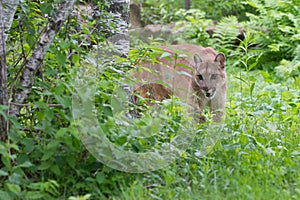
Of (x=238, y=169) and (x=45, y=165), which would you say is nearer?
(x=45, y=165)

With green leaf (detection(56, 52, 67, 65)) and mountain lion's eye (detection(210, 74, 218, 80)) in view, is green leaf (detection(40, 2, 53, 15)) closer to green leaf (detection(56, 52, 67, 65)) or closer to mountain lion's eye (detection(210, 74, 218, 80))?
green leaf (detection(56, 52, 67, 65))

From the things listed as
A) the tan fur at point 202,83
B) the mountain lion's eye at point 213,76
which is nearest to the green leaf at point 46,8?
the tan fur at point 202,83

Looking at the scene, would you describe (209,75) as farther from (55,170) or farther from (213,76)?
(55,170)

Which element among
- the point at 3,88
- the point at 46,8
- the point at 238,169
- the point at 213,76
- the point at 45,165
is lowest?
the point at 238,169

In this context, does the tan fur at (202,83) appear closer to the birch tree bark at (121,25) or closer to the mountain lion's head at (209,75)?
the mountain lion's head at (209,75)

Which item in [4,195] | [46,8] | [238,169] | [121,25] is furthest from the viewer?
[121,25]

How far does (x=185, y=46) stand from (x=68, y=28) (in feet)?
8.53

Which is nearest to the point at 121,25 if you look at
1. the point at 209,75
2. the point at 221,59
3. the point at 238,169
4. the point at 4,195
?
the point at 209,75

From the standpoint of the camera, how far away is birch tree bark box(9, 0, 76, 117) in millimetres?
4492

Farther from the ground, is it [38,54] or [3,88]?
[38,54]

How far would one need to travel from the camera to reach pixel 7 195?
13.1 feet

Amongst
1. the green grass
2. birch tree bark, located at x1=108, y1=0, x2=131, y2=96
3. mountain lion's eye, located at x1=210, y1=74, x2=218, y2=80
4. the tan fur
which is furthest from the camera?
mountain lion's eye, located at x1=210, y1=74, x2=218, y2=80

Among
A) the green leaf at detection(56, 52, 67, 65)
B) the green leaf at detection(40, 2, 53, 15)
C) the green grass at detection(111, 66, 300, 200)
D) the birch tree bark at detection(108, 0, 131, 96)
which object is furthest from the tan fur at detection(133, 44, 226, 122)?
the green leaf at detection(40, 2, 53, 15)

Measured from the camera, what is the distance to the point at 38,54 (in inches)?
178
